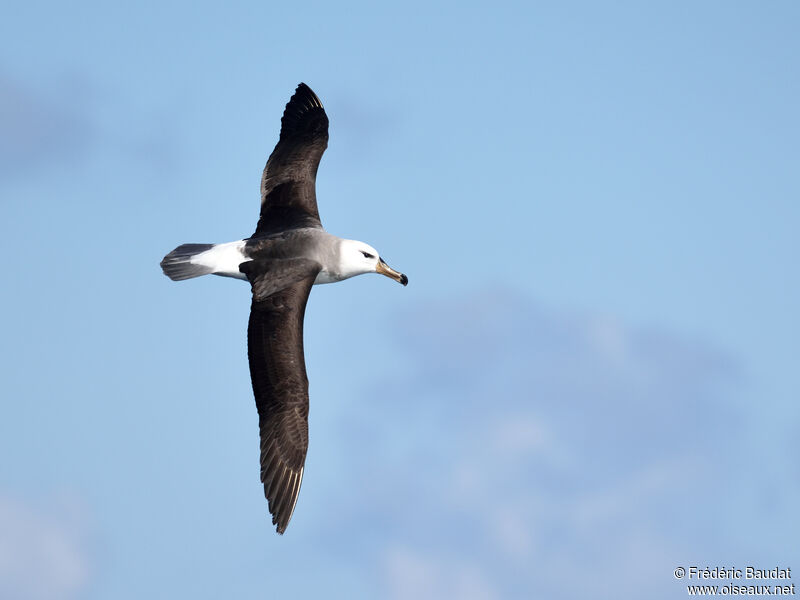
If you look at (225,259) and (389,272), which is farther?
(389,272)

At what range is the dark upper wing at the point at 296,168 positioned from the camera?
19.2 m


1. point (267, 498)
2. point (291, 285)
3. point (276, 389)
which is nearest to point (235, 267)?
point (291, 285)

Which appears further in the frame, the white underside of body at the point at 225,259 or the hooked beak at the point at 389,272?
the hooked beak at the point at 389,272

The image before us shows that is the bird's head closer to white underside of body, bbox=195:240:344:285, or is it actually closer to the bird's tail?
white underside of body, bbox=195:240:344:285

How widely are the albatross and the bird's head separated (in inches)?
0.6

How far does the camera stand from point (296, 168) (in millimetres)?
19734

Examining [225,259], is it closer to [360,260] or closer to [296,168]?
[360,260]

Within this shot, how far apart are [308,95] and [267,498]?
23.5ft

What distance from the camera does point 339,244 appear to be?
18.8 metres

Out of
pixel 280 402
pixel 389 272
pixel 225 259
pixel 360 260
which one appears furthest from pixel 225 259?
pixel 389 272

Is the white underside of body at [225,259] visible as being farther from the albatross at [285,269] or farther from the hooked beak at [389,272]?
the hooked beak at [389,272]

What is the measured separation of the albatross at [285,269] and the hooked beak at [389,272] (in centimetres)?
2

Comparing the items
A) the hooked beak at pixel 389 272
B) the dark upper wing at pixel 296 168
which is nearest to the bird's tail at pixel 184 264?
the dark upper wing at pixel 296 168

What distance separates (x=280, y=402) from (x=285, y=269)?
1976 mm
